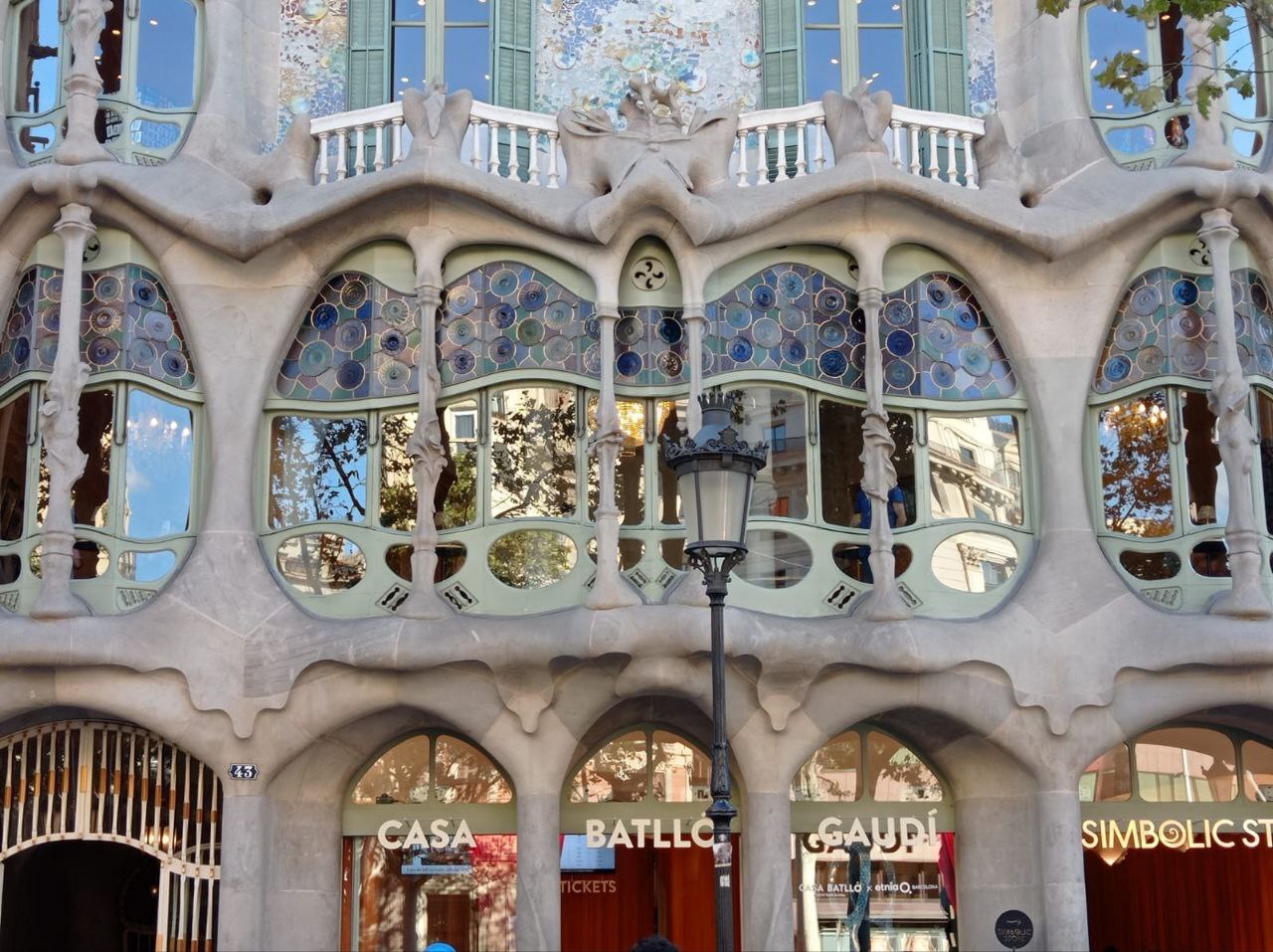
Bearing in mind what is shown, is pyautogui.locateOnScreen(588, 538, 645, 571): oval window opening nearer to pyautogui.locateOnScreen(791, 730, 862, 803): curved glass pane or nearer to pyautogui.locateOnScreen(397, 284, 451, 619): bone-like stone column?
pyautogui.locateOnScreen(397, 284, 451, 619): bone-like stone column

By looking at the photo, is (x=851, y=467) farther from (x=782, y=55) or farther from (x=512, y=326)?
(x=782, y=55)

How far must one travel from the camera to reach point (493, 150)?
16922 mm

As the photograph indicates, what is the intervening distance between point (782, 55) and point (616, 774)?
7.11 m

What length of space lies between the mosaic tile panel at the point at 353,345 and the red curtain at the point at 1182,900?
916 cm

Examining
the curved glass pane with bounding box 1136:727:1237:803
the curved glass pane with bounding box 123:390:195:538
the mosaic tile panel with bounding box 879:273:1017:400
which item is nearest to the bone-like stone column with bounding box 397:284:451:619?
Result: the curved glass pane with bounding box 123:390:195:538

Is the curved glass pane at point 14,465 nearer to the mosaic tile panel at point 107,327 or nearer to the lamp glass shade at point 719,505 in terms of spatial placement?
the mosaic tile panel at point 107,327

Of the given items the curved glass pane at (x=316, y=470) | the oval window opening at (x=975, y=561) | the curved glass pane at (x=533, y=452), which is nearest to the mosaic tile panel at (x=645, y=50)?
the curved glass pane at (x=533, y=452)

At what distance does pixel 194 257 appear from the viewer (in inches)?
669

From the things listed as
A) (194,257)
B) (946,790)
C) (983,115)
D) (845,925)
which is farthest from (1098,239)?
(194,257)

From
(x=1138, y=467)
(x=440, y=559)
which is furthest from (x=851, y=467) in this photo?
(x=440, y=559)

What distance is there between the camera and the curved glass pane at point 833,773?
17.1 metres

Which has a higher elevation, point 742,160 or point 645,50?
point 645,50

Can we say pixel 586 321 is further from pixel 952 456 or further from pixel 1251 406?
pixel 1251 406

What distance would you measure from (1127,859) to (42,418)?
40.4 feet
